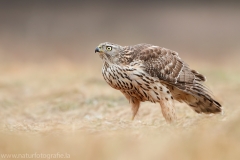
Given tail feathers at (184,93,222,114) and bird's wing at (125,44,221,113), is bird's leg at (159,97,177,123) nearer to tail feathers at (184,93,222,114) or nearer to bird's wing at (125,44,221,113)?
bird's wing at (125,44,221,113)

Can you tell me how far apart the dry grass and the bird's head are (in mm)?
870

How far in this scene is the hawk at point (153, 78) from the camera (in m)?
7.16

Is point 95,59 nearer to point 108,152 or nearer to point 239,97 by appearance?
point 239,97

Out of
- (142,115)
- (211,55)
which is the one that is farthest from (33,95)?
(211,55)

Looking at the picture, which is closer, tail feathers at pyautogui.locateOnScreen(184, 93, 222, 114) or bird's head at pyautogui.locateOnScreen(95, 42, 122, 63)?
bird's head at pyautogui.locateOnScreen(95, 42, 122, 63)

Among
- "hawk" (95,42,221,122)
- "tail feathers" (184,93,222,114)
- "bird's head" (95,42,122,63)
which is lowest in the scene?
"tail feathers" (184,93,222,114)

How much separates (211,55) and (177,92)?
10.1 metres

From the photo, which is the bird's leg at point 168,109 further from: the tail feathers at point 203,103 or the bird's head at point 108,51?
the bird's head at point 108,51

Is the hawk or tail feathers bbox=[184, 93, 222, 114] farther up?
the hawk

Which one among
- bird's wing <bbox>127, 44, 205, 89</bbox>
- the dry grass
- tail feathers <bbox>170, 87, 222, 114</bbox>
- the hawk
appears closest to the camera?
the dry grass

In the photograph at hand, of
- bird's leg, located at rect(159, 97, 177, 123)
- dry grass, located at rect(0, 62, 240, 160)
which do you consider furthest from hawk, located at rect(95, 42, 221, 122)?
dry grass, located at rect(0, 62, 240, 160)

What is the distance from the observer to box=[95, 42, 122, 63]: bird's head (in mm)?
7282

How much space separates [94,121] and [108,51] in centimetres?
110

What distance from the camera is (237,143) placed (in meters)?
4.45
